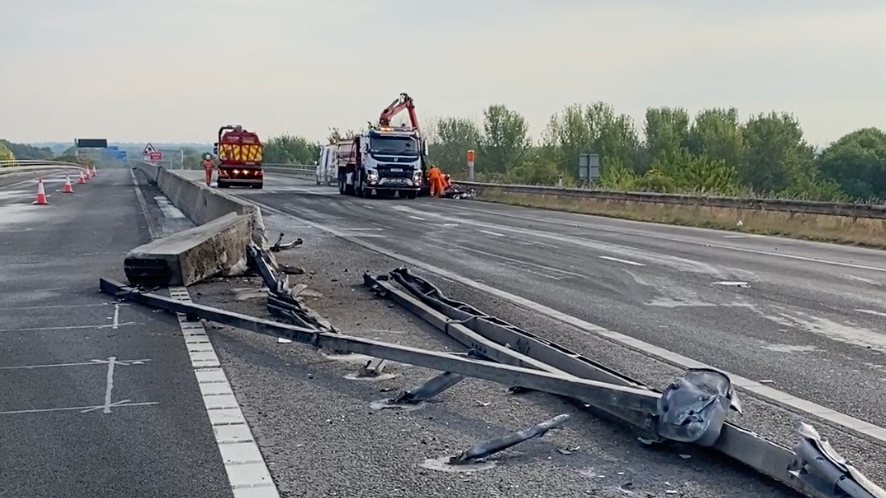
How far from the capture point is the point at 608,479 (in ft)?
17.4

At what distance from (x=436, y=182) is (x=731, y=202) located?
1918cm

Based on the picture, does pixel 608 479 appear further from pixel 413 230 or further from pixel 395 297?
pixel 413 230

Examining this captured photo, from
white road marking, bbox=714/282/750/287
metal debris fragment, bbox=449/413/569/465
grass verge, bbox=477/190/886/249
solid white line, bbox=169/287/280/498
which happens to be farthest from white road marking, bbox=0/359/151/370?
grass verge, bbox=477/190/886/249

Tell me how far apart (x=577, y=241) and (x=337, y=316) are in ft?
37.4

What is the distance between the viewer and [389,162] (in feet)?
142

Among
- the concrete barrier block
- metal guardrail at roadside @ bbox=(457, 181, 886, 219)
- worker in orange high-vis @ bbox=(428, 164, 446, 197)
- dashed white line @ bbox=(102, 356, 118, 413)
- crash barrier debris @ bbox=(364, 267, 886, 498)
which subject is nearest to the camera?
crash barrier debris @ bbox=(364, 267, 886, 498)

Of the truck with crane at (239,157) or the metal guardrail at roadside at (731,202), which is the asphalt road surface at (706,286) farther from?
the truck with crane at (239,157)

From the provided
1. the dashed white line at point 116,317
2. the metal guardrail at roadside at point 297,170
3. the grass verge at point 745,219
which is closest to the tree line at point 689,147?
the metal guardrail at roadside at point 297,170

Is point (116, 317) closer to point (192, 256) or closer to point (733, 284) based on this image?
point (192, 256)

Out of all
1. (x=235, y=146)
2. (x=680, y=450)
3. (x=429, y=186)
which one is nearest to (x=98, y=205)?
(x=429, y=186)

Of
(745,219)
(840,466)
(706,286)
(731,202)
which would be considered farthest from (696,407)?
(731,202)

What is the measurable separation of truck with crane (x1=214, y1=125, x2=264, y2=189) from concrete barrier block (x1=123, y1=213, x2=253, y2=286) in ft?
128

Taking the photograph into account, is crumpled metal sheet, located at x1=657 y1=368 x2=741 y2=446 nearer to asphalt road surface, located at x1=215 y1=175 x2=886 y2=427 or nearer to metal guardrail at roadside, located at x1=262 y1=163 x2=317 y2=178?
asphalt road surface, located at x1=215 y1=175 x2=886 y2=427

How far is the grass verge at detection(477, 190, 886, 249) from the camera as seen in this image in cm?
2375
